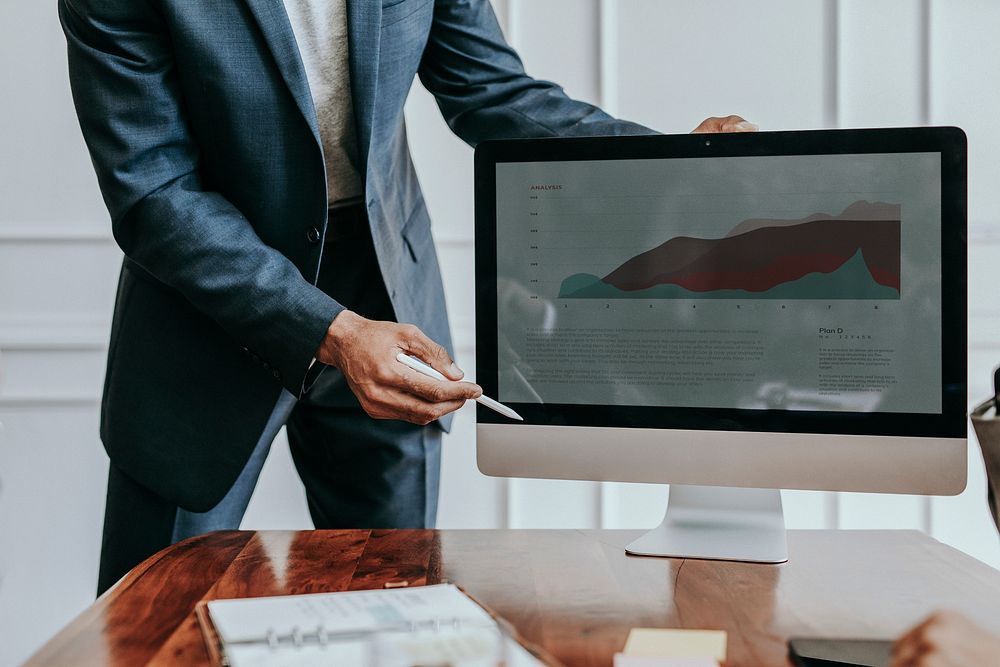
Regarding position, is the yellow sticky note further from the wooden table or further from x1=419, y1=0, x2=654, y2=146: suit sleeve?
x1=419, y1=0, x2=654, y2=146: suit sleeve

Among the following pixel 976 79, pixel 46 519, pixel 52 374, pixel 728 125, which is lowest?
pixel 46 519

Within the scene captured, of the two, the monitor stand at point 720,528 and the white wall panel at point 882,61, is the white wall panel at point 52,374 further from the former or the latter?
the white wall panel at point 882,61

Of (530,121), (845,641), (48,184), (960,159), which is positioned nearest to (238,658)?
(845,641)

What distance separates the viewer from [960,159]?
870 mm

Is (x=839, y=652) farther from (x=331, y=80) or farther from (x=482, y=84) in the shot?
(x=482, y=84)

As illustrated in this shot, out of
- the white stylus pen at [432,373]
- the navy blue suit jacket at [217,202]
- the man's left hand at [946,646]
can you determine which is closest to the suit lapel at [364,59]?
the navy blue suit jacket at [217,202]

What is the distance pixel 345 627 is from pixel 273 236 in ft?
1.97

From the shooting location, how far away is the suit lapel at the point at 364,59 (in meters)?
1.14

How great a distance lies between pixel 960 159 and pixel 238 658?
2.55ft

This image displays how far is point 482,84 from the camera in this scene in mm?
1422

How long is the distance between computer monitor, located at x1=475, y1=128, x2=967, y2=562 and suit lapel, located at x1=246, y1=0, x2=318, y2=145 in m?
0.26

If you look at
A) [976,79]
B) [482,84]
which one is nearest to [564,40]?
[482,84]

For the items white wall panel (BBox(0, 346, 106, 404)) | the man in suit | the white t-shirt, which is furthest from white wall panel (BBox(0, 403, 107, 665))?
the white t-shirt

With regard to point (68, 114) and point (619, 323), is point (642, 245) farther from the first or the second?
point (68, 114)
